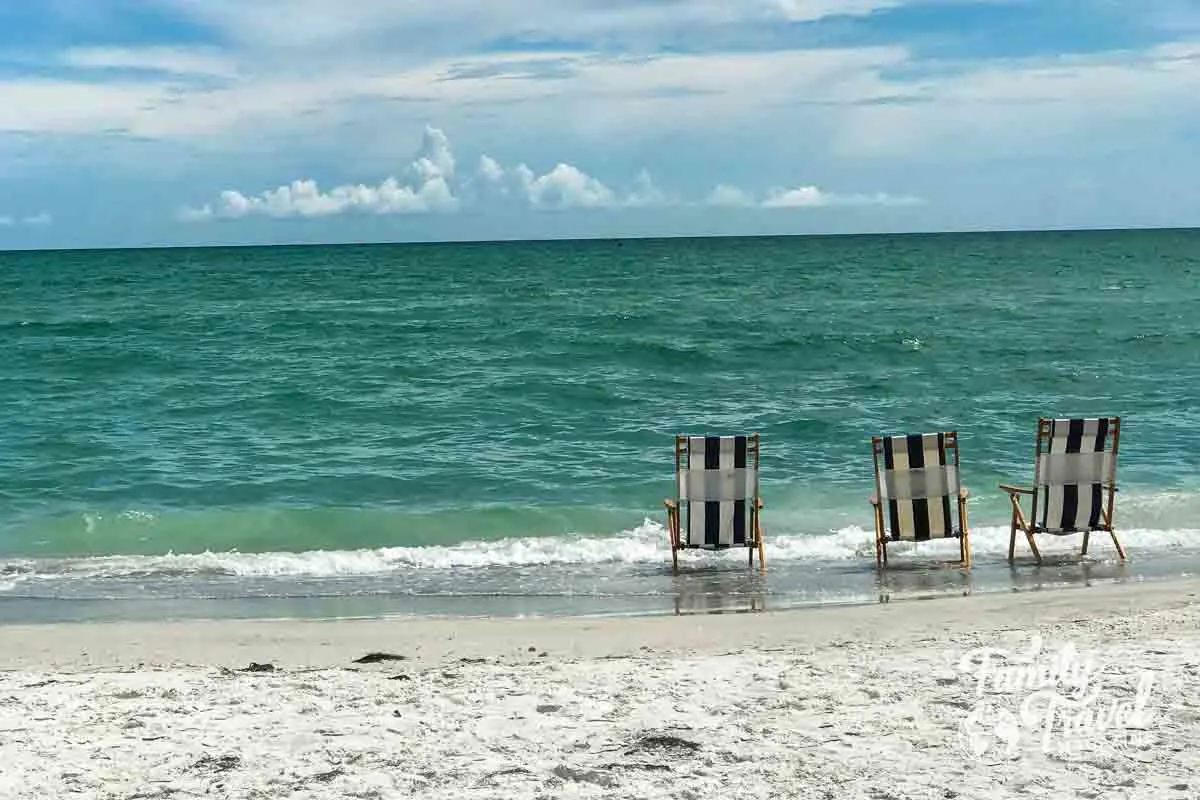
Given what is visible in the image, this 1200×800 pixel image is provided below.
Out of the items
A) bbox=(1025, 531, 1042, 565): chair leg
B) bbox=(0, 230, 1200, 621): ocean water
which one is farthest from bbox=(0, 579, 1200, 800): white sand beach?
bbox=(1025, 531, 1042, 565): chair leg

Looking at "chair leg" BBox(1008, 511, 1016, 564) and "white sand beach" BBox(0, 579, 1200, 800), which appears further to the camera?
"chair leg" BBox(1008, 511, 1016, 564)

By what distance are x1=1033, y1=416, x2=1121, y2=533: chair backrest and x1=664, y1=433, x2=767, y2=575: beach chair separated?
2081 millimetres

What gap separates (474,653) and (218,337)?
72.8ft

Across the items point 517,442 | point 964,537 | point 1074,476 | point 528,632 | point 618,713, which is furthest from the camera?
point 517,442

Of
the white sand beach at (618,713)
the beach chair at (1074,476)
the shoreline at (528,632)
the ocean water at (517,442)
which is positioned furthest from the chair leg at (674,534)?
the beach chair at (1074,476)

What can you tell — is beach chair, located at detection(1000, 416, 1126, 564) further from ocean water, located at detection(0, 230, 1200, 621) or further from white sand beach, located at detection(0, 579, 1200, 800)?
white sand beach, located at detection(0, 579, 1200, 800)

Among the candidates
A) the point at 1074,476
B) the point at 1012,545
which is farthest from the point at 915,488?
the point at 1074,476

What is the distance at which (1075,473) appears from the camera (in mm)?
8883

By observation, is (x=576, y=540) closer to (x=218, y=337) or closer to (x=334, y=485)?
(x=334, y=485)

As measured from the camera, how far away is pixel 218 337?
27.1 meters

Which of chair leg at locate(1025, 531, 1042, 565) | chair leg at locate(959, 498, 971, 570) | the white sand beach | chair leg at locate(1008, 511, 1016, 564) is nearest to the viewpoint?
the white sand beach

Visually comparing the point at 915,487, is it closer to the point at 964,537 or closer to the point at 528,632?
the point at 964,537

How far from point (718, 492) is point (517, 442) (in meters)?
6.14

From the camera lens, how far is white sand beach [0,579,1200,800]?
432cm
